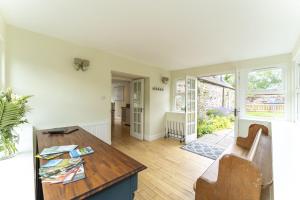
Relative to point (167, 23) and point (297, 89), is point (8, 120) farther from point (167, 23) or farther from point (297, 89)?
point (297, 89)

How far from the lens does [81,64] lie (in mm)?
2719

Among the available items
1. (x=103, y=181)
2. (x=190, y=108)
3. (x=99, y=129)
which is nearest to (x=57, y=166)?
(x=103, y=181)

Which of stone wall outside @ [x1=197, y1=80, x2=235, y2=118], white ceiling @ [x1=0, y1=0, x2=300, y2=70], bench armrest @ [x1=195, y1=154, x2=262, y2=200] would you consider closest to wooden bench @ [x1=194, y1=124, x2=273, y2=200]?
bench armrest @ [x1=195, y1=154, x2=262, y2=200]

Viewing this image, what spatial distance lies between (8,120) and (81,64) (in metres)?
1.83

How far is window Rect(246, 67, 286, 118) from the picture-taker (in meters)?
3.09

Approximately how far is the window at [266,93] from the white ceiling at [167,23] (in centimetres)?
58

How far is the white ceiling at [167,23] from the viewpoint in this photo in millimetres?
1557

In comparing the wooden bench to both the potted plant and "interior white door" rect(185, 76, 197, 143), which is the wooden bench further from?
"interior white door" rect(185, 76, 197, 143)

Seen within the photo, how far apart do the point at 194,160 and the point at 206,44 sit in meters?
Result: 2.34

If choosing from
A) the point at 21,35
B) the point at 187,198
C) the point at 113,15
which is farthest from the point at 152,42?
the point at 187,198

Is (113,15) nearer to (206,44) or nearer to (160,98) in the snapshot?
(206,44)

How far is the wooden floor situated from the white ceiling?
2331 millimetres

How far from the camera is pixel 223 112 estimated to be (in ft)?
23.7

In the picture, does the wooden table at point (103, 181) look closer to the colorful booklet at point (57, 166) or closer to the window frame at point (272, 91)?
the colorful booklet at point (57, 166)
